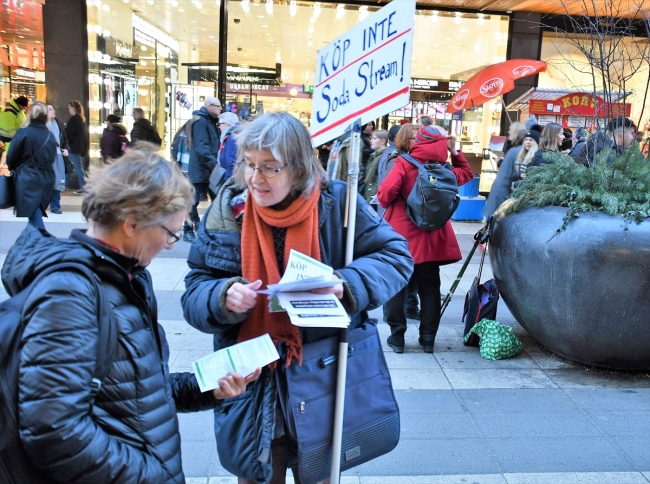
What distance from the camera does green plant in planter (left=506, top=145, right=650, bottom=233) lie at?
4.47 m

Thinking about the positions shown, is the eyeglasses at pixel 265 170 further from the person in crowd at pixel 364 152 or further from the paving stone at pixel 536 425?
the person in crowd at pixel 364 152

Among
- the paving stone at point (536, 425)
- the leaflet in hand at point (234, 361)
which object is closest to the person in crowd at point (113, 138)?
the paving stone at point (536, 425)

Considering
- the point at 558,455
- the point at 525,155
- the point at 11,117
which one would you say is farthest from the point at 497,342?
the point at 11,117

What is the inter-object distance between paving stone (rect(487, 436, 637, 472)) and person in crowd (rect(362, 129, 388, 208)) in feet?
12.9

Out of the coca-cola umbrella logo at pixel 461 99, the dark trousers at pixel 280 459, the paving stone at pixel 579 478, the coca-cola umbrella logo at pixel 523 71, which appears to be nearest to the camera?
the dark trousers at pixel 280 459

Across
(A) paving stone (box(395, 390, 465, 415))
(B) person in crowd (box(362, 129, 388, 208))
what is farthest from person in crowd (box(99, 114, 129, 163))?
(A) paving stone (box(395, 390, 465, 415))

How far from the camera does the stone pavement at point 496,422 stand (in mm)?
3457

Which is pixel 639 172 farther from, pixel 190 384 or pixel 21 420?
pixel 21 420

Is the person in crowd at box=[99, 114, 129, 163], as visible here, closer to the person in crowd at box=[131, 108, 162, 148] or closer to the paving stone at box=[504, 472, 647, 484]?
the person in crowd at box=[131, 108, 162, 148]

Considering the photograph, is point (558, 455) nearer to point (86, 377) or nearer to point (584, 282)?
point (584, 282)

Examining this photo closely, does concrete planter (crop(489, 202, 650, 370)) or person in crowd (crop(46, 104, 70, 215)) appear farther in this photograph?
person in crowd (crop(46, 104, 70, 215))

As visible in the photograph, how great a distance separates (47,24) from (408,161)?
10090 mm

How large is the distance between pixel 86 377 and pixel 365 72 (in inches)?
64.3

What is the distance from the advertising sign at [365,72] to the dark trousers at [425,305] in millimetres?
2699
